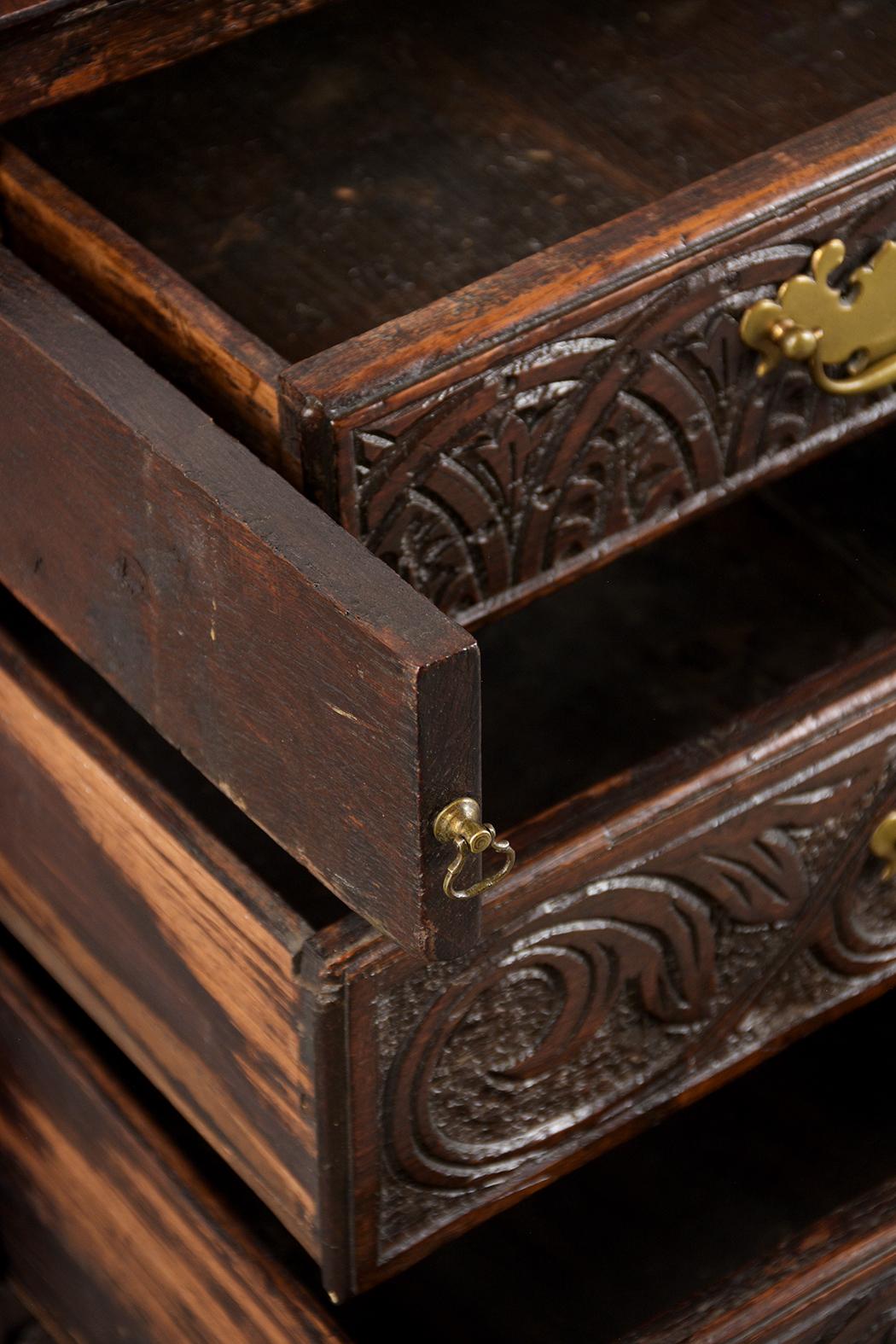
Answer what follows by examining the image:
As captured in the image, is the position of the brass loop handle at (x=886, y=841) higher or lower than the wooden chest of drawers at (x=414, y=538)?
lower

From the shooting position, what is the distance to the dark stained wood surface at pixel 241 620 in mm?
578

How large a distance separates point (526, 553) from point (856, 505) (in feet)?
1.56

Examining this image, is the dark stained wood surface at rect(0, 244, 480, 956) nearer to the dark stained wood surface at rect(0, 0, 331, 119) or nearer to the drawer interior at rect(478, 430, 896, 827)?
the dark stained wood surface at rect(0, 0, 331, 119)

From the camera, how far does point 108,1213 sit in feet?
3.09

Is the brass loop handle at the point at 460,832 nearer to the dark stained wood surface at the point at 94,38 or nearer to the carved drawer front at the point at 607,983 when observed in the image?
the carved drawer front at the point at 607,983

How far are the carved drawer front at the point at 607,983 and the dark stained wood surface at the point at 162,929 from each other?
2 cm

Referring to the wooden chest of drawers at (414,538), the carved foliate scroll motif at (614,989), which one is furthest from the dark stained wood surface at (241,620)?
the carved foliate scroll motif at (614,989)

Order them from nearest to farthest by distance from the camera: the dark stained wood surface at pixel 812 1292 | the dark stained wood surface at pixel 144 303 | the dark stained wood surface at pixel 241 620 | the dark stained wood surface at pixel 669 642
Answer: the dark stained wood surface at pixel 241 620
the dark stained wood surface at pixel 144 303
the dark stained wood surface at pixel 812 1292
the dark stained wood surface at pixel 669 642

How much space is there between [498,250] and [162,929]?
0.28 meters

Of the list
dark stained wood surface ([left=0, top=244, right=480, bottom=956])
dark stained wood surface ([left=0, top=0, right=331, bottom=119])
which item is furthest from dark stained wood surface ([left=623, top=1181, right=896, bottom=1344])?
dark stained wood surface ([left=0, top=0, right=331, bottom=119])

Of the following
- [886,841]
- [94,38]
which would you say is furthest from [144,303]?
[886,841]

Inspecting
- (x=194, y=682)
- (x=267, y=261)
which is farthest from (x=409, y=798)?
(x=267, y=261)

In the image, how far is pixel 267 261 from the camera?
740 mm

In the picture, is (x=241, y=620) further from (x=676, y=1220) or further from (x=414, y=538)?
(x=676, y=1220)
